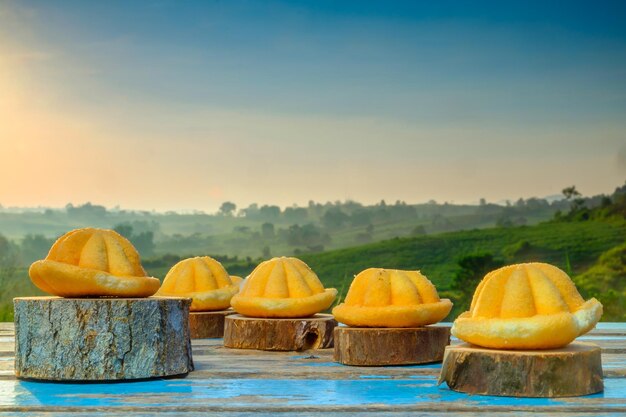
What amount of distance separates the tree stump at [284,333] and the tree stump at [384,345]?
0.88 meters

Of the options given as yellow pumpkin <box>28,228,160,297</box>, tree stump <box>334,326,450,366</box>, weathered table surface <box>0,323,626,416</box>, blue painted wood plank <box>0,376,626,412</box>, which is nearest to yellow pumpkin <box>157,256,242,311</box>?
weathered table surface <box>0,323,626,416</box>

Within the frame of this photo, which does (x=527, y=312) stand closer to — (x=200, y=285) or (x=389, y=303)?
(x=389, y=303)

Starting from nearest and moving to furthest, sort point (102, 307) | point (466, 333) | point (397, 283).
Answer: point (466, 333) < point (102, 307) < point (397, 283)

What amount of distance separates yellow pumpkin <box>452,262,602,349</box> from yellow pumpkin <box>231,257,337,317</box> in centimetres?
208

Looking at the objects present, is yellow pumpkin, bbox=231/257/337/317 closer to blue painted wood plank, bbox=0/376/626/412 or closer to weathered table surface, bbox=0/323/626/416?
weathered table surface, bbox=0/323/626/416

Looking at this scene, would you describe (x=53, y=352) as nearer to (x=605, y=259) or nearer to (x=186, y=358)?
(x=186, y=358)

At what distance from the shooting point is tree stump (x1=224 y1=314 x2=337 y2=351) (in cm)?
668

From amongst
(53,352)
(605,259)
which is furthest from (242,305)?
(605,259)

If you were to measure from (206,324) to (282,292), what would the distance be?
1.30 meters

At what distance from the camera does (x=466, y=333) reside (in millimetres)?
4785

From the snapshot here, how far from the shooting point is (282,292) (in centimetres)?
683

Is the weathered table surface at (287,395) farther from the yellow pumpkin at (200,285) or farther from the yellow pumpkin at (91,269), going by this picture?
the yellow pumpkin at (200,285)

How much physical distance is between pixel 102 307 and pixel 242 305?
5.47ft

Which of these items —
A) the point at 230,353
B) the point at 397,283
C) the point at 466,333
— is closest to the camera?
the point at 466,333
